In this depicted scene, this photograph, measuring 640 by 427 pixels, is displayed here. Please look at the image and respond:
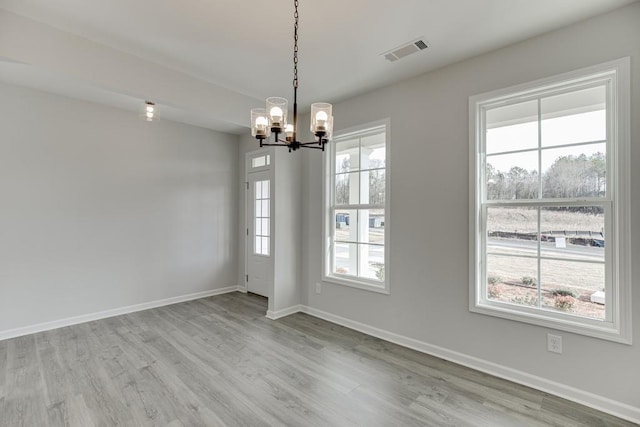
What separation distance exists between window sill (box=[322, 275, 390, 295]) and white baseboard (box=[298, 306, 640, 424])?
44 cm

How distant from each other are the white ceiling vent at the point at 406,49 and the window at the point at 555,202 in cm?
69

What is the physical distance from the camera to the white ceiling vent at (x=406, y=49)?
254 centimetres

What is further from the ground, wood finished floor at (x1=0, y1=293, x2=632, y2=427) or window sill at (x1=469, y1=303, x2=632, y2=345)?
window sill at (x1=469, y1=303, x2=632, y2=345)

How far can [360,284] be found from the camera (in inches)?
142

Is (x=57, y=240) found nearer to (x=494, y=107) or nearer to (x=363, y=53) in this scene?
(x=363, y=53)

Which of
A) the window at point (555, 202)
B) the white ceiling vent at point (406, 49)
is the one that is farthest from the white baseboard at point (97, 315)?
the white ceiling vent at point (406, 49)

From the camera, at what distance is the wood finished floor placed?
2.07 metres

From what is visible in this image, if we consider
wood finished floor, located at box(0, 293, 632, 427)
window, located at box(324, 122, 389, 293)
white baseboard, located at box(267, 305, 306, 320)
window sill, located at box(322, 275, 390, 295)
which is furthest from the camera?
white baseboard, located at box(267, 305, 306, 320)

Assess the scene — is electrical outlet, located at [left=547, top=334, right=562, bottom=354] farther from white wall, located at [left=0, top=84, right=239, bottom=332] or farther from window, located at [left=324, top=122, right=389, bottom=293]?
white wall, located at [left=0, top=84, right=239, bottom=332]

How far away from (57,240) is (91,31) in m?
2.60

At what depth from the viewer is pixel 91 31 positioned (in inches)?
94.4

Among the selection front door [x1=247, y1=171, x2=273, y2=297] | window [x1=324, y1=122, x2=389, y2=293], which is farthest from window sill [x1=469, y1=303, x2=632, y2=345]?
front door [x1=247, y1=171, x2=273, y2=297]

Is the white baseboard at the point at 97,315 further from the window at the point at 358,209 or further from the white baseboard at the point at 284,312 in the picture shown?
the window at the point at 358,209

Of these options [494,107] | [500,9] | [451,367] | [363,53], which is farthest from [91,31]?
[451,367]
